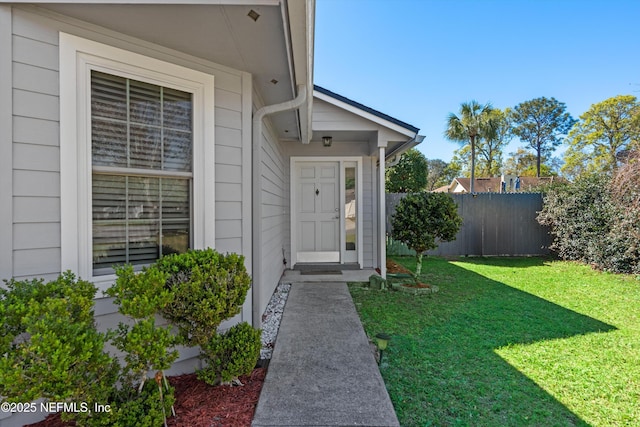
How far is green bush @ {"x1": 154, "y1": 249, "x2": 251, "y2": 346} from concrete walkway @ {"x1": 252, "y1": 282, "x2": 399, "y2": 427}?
24.6 inches

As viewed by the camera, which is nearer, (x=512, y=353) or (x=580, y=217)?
(x=512, y=353)

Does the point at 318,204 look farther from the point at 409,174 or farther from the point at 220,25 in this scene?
the point at 409,174

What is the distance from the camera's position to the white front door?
6.29m

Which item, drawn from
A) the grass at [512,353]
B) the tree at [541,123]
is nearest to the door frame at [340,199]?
the grass at [512,353]

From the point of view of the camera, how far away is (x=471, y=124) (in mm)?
19531

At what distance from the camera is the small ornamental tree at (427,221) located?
506cm

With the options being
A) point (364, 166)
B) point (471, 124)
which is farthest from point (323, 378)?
point (471, 124)

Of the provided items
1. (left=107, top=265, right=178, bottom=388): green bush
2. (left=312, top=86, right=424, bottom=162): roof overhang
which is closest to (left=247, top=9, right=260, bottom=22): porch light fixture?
(left=107, top=265, right=178, bottom=388): green bush

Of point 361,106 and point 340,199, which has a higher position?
point 361,106

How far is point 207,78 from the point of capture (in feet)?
8.34

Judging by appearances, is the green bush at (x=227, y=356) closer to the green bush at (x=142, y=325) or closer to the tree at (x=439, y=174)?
the green bush at (x=142, y=325)

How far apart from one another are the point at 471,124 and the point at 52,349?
22.2 m

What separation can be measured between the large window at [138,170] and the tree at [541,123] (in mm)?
37302

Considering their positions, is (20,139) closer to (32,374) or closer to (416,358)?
(32,374)
